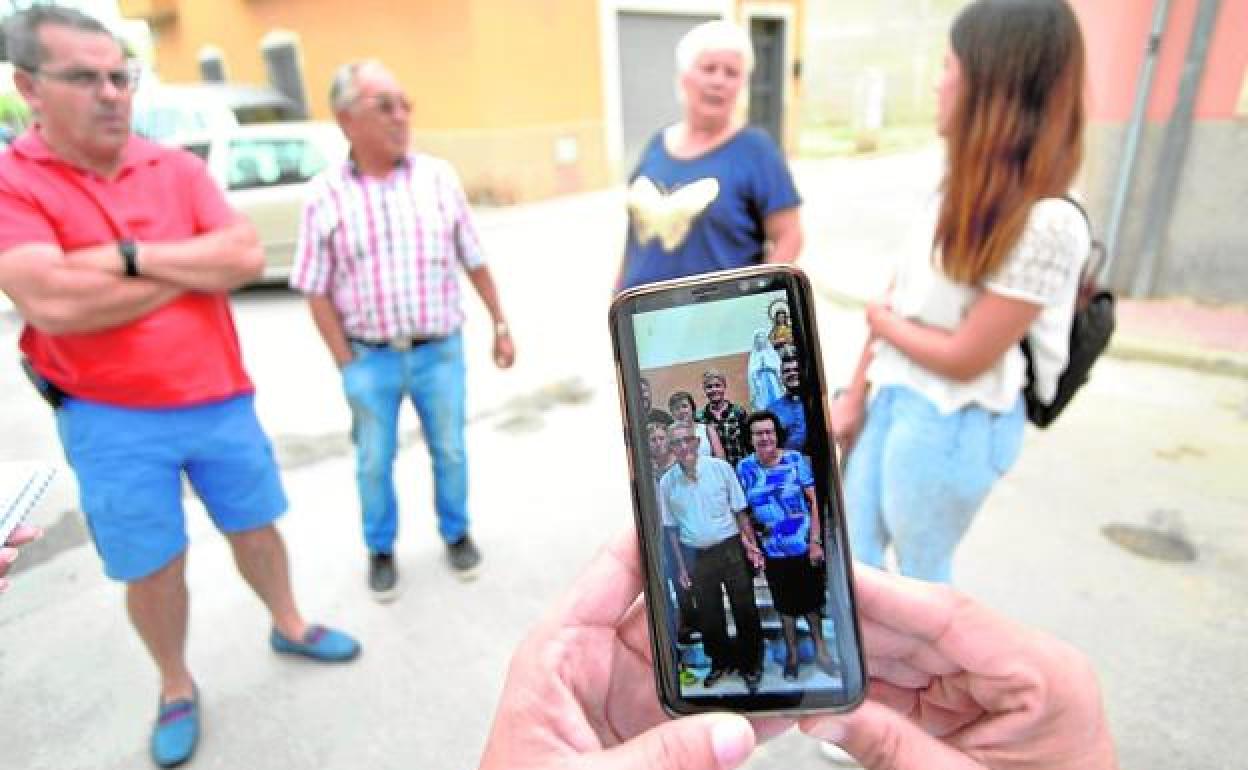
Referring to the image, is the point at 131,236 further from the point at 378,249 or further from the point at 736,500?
the point at 736,500

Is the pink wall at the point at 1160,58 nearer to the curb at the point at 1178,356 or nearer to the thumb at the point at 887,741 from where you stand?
the curb at the point at 1178,356

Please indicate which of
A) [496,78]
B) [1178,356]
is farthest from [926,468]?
[496,78]

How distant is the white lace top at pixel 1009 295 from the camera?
1.40 m

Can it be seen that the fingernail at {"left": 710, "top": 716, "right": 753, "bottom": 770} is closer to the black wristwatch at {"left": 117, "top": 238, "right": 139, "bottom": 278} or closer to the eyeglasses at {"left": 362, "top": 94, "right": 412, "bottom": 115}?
the black wristwatch at {"left": 117, "top": 238, "right": 139, "bottom": 278}

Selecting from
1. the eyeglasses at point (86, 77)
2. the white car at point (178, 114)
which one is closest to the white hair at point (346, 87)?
the eyeglasses at point (86, 77)

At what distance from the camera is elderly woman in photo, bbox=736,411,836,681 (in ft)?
3.23

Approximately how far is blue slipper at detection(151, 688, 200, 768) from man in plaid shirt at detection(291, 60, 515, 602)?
0.70 meters

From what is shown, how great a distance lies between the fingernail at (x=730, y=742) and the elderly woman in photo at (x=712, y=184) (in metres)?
1.47

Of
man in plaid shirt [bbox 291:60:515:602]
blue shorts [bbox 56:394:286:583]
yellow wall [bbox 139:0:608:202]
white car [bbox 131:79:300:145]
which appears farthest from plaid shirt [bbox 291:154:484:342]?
yellow wall [bbox 139:0:608:202]

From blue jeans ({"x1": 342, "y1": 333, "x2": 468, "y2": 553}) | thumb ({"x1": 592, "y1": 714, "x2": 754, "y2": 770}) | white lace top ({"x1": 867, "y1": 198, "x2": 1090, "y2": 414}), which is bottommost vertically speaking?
blue jeans ({"x1": 342, "y1": 333, "x2": 468, "y2": 553})

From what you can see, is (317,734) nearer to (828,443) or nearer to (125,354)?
(125,354)

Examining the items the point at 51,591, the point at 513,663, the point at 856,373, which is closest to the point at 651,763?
the point at 513,663

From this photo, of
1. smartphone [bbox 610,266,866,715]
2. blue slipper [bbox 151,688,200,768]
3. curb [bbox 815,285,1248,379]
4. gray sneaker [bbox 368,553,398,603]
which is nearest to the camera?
smartphone [bbox 610,266,866,715]

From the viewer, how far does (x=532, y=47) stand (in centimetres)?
1092
